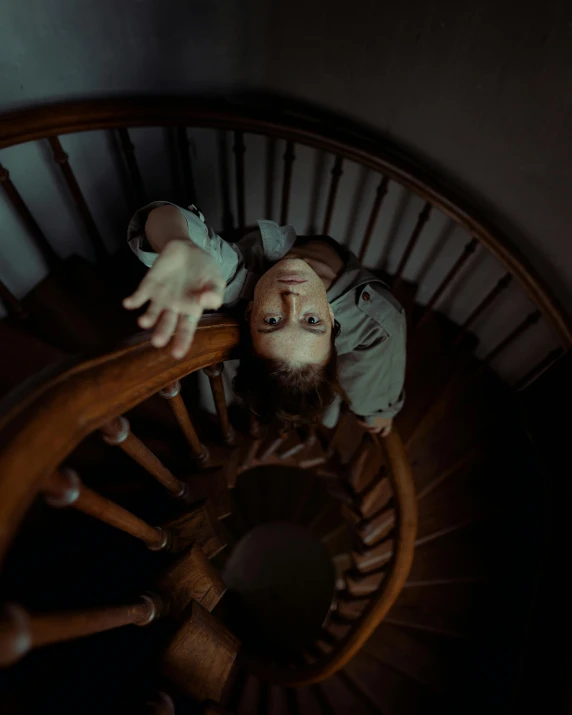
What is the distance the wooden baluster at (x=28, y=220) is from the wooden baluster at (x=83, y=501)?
1.04 meters

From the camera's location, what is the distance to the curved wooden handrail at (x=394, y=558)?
1468mm

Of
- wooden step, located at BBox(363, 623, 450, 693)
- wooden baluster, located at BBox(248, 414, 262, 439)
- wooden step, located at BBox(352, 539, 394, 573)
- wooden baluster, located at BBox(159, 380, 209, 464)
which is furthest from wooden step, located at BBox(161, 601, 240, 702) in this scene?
wooden step, located at BBox(363, 623, 450, 693)

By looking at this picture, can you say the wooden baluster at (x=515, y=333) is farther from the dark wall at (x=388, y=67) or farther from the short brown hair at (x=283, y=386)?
the short brown hair at (x=283, y=386)

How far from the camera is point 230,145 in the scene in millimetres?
1752

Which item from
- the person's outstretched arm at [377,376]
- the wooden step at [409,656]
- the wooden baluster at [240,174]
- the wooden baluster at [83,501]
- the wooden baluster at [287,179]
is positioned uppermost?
the wooden baluster at [287,179]

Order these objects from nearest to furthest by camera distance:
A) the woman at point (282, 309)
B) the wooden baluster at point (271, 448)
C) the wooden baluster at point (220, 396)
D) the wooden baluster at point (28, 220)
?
the woman at point (282, 309) → the wooden baluster at point (220, 396) → the wooden baluster at point (28, 220) → the wooden baluster at point (271, 448)

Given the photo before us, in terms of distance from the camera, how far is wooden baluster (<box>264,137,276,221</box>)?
177cm

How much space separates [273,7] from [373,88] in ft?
1.31

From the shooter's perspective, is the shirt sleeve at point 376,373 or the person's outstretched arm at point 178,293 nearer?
the person's outstretched arm at point 178,293

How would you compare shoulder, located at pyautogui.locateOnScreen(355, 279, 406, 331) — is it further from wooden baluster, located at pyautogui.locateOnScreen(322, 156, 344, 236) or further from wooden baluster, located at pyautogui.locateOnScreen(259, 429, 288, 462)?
wooden baluster, located at pyautogui.locateOnScreen(259, 429, 288, 462)

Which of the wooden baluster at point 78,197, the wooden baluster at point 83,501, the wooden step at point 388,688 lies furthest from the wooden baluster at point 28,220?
the wooden step at point 388,688

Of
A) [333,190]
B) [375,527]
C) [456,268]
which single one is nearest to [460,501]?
[375,527]

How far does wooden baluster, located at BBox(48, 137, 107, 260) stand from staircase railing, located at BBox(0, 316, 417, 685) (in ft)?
2.84

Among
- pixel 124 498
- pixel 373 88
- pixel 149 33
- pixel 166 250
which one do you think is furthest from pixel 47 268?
pixel 373 88
